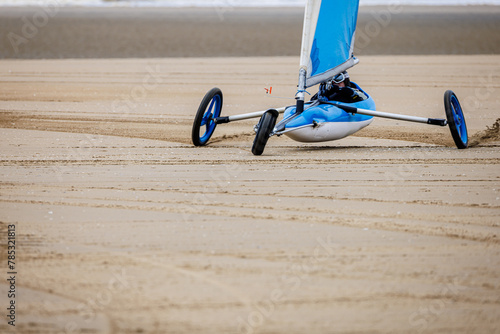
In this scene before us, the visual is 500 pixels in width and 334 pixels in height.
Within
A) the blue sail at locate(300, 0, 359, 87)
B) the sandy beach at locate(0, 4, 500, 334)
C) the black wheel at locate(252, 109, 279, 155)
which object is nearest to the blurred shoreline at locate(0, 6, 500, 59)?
the sandy beach at locate(0, 4, 500, 334)

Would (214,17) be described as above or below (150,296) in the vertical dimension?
above

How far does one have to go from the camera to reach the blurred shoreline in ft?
60.0

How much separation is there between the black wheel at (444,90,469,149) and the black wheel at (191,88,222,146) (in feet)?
7.65

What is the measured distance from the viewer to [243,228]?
16.7 ft

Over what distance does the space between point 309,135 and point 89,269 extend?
11.1 feet

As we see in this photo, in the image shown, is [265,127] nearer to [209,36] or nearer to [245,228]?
[245,228]

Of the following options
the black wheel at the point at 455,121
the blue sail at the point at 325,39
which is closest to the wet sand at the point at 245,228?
the black wheel at the point at 455,121

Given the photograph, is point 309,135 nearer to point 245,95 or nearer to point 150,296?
point 150,296

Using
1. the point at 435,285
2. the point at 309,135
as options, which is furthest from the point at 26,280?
the point at 309,135

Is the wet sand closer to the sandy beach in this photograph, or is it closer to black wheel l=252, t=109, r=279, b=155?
the sandy beach

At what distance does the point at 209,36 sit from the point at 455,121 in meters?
15.3

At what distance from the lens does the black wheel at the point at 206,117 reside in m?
7.58

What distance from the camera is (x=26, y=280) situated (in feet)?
14.0

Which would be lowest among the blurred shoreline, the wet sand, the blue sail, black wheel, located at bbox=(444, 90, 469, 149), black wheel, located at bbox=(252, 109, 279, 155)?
the wet sand
